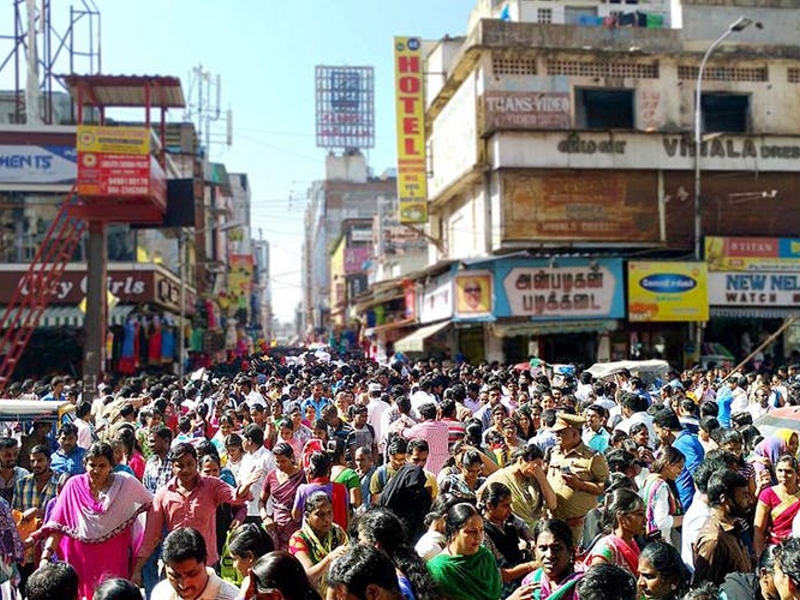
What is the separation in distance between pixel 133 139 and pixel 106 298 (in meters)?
4.55

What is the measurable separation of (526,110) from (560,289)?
6370mm

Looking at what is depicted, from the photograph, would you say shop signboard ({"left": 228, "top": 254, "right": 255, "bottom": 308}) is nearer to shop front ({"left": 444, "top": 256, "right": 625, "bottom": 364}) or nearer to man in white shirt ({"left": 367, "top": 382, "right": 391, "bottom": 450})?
shop front ({"left": 444, "top": 256, "right": 625, "bottom": 364})

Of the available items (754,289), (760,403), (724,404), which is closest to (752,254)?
(754,289)

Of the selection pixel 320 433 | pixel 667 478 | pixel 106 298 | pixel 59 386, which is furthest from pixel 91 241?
pixel 667 478

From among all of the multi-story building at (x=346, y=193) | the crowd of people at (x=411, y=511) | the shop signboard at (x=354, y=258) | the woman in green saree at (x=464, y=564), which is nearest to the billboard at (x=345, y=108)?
the multi-story building at (x=346, y=193)

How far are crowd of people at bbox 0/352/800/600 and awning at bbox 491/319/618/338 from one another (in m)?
15.8

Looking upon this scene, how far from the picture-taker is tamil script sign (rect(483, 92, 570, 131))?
2852cm

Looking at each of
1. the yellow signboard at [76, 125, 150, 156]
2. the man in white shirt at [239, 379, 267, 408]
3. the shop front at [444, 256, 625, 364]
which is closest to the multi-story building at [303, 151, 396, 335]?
the shop front at [444, 256, 625, 364]

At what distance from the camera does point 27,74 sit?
94.3 ft

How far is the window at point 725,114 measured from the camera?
3034 centimetres

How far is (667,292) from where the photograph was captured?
2711 centimetres

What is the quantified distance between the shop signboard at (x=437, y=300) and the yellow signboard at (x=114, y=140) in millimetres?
10680

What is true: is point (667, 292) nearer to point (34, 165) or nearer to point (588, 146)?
point (588, 146)

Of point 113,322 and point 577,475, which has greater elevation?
point 113,322
